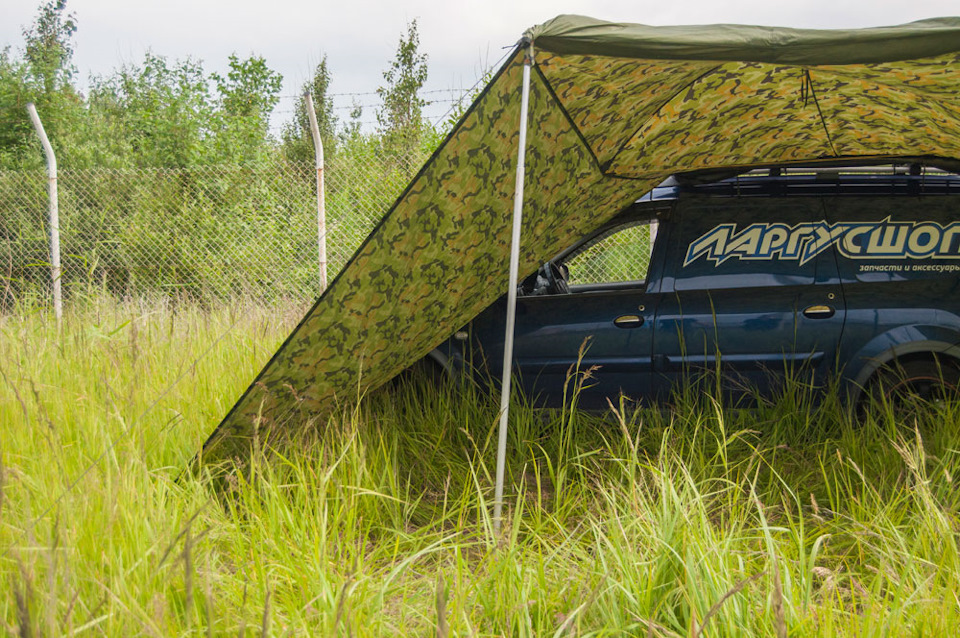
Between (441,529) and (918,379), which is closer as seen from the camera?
(441,529)

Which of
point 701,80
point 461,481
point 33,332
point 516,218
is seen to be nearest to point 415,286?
point 516,218

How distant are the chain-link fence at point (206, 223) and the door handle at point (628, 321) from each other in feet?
14.5

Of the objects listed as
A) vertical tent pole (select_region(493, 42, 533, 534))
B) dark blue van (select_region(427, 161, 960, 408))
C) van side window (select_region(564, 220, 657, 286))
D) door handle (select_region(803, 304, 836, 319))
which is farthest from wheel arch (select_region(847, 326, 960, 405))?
van side window (select_region(564, 220, 657, 286))

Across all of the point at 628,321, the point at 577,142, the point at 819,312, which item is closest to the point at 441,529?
the point at 628,321

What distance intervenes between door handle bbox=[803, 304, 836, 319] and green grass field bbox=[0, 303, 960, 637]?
0.55 metres

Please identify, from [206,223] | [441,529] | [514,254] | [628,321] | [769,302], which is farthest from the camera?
[206,223]

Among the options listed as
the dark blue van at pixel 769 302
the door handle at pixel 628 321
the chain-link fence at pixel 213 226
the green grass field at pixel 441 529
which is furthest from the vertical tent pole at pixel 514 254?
the chain-link fence at pixel 213 226

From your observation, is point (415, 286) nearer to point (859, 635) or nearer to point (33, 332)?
point (859, 635)

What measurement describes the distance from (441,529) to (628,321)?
191 cm

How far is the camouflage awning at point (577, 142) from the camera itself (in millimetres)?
2570

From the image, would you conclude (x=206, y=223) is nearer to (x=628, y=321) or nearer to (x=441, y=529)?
(x=628, y=321)

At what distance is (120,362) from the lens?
4297 millimetres

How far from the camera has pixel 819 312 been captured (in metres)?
4.10

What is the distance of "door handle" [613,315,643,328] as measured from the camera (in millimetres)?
4254
